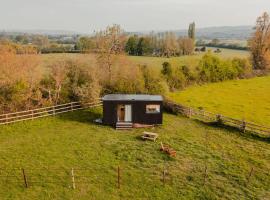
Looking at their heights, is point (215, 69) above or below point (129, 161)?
above

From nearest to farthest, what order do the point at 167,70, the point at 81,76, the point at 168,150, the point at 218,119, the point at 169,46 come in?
the point at 168,150, the point at 218,119, the point at 81,76, the point at 167,70, the point at 169,46

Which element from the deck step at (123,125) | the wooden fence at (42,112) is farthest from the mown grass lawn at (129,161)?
the wooden fence at (42,112)

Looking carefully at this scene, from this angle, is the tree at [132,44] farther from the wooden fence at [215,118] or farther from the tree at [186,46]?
the wooden fence at [215,118]

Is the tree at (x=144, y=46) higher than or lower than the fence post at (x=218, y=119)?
higher

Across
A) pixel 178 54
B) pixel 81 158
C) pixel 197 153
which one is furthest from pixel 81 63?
pixel 178 54

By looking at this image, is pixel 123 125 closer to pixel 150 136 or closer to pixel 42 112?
pixel 150 136

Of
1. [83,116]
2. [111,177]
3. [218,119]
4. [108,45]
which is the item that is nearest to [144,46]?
[108,45]
